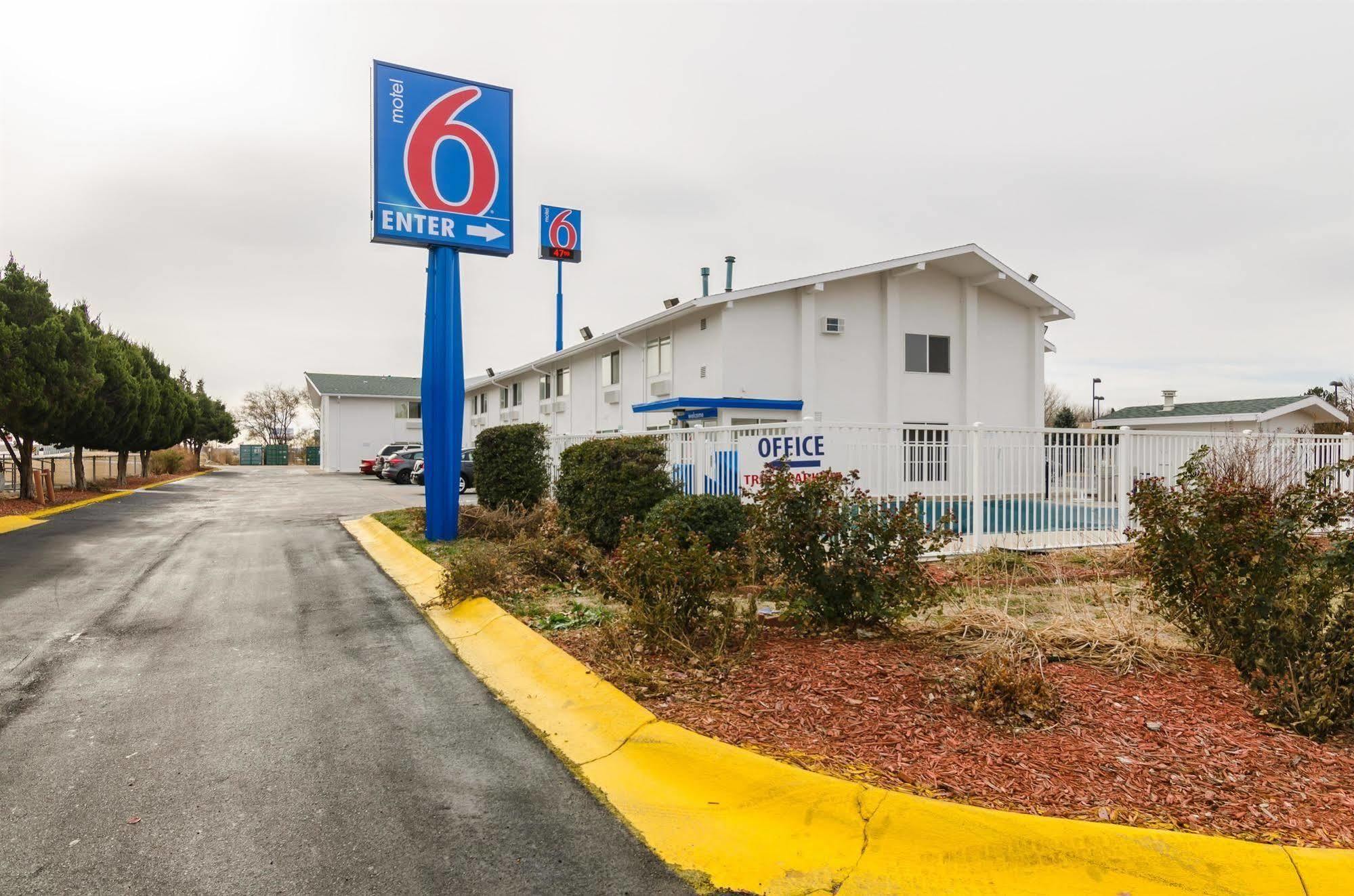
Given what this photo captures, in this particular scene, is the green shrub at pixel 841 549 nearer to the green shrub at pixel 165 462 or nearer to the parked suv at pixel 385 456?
the parked suv at pixel 385 456

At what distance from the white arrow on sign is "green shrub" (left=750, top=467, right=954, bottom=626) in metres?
8.48

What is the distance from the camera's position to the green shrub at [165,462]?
41062 millimetres

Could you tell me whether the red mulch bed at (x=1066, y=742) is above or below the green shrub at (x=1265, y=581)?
below

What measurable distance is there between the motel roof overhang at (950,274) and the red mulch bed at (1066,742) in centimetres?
1616

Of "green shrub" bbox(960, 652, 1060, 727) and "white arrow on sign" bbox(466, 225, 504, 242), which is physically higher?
"white arrow on sign" bbox(466, 225, 504, 242)

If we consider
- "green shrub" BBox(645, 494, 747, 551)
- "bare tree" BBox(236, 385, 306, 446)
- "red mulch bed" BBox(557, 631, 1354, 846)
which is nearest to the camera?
"red mulch bed" BBox(557, 631, 1354, 846)

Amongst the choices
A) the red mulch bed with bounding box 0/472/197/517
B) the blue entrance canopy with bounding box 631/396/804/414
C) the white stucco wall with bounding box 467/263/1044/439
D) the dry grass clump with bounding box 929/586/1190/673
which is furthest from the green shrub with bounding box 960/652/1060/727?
the red mulch bed with bounding box 0/472/197/517

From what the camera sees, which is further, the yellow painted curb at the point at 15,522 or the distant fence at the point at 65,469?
the distant fence at the point at 65,469

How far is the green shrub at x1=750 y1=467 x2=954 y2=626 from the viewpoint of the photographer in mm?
5258

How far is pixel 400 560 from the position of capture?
34.4 feet

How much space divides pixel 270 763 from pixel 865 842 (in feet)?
9.34

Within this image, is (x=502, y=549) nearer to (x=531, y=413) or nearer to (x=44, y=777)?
(x=44, y=777)

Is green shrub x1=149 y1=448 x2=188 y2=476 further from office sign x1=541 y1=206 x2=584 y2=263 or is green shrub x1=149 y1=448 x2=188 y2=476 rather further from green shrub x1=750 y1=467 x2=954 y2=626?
green shrub x1=750 y1=467 x2=954 y2=626

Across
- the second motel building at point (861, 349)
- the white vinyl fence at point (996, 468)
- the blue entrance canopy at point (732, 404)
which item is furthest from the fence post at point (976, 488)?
the blue entrance canopy at point (732, 404)
